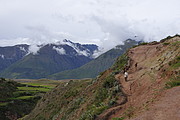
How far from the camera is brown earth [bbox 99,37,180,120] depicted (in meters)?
18.0

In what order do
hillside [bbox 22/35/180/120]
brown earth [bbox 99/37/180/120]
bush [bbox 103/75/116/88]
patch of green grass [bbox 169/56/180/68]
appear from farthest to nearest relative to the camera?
bush [bbox 103/75/116/88] → patch of green grass [bbox 169/56/180/68] → hillside [bbox 22/35/180/120] → brown earth [bbox 99/37/180/120]

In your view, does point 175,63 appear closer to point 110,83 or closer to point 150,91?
point 150,91

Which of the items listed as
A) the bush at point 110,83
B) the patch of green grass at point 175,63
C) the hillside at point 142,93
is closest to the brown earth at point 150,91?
the hillside at point 142,93

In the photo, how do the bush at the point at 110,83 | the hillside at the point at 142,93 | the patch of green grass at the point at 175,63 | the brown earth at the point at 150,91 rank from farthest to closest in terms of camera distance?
1. the bush at the point at 110,83
2. the patch of green grass at the point at 175,63
3. the hillside at the point at 142,93
4. the brown earth at the point at 150,91

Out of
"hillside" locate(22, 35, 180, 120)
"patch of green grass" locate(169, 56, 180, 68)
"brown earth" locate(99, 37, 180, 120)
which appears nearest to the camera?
"brown earth" locate(99, 37, 180, 120)

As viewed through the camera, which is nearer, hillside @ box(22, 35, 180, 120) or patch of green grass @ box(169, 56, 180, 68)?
hillside @ box(22, 35, 180, 120)

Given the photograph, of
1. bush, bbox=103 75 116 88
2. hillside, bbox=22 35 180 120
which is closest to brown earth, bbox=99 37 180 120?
hillside, bbox=22 35 180 120

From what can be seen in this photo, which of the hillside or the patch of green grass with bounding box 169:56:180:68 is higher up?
the patch of green grass with bounding box 169:56:180:68

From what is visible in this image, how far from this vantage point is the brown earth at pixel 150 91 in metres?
18.0

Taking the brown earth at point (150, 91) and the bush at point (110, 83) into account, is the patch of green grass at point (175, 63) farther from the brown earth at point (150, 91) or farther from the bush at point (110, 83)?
the bush at point (110, 83)

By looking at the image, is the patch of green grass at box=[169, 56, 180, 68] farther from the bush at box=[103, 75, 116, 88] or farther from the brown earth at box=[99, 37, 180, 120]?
the bush at box=[103, 75, 116, 88]

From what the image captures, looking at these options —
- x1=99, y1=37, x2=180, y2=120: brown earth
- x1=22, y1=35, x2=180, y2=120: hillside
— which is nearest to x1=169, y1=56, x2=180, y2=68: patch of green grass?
x1=22, y1=35, x2=180, y2=120: hillside

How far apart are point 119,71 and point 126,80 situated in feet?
17.2

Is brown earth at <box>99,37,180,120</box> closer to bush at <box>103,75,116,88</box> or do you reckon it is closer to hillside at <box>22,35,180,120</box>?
hillside at <box>22,35,180,120</box>
